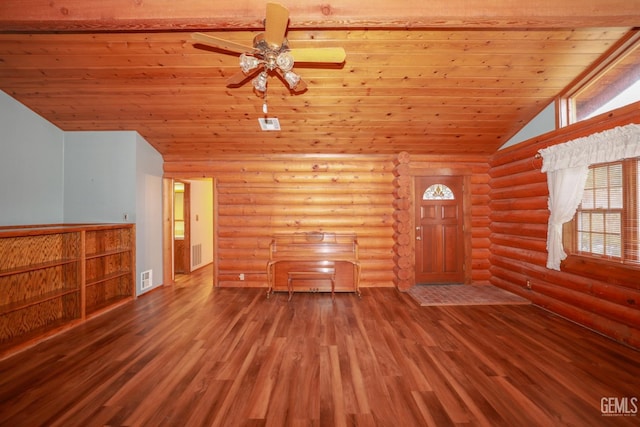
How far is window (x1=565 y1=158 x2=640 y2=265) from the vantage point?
11.0 feet

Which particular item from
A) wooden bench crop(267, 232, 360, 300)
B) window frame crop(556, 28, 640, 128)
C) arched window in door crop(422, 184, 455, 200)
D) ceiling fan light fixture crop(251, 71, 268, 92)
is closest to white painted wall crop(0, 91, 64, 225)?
wooden bench crop(267, 232, 360, 300)

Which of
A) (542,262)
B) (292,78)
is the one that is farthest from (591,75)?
(292,78)

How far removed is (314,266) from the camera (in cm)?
532

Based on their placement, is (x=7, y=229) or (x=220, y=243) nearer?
(x=7, y=229)

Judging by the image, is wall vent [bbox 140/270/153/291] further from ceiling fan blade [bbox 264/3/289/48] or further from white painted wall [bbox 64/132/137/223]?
ceiling fan blade [bbox 264/3/289/48]

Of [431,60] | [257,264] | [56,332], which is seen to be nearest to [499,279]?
[431,60]

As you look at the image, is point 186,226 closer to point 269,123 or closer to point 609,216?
point 269,123

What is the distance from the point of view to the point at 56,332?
11.9 ft

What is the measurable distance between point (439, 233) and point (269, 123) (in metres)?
4.18

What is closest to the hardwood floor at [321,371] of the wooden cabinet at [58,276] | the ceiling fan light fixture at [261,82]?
the wooden cabinet at [58,276]

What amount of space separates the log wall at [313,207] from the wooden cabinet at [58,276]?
1.76 meters

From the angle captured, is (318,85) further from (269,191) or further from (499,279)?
(499,279)

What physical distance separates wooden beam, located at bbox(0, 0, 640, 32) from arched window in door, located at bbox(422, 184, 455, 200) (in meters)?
3.66

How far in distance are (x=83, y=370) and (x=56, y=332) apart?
131 centimetres
